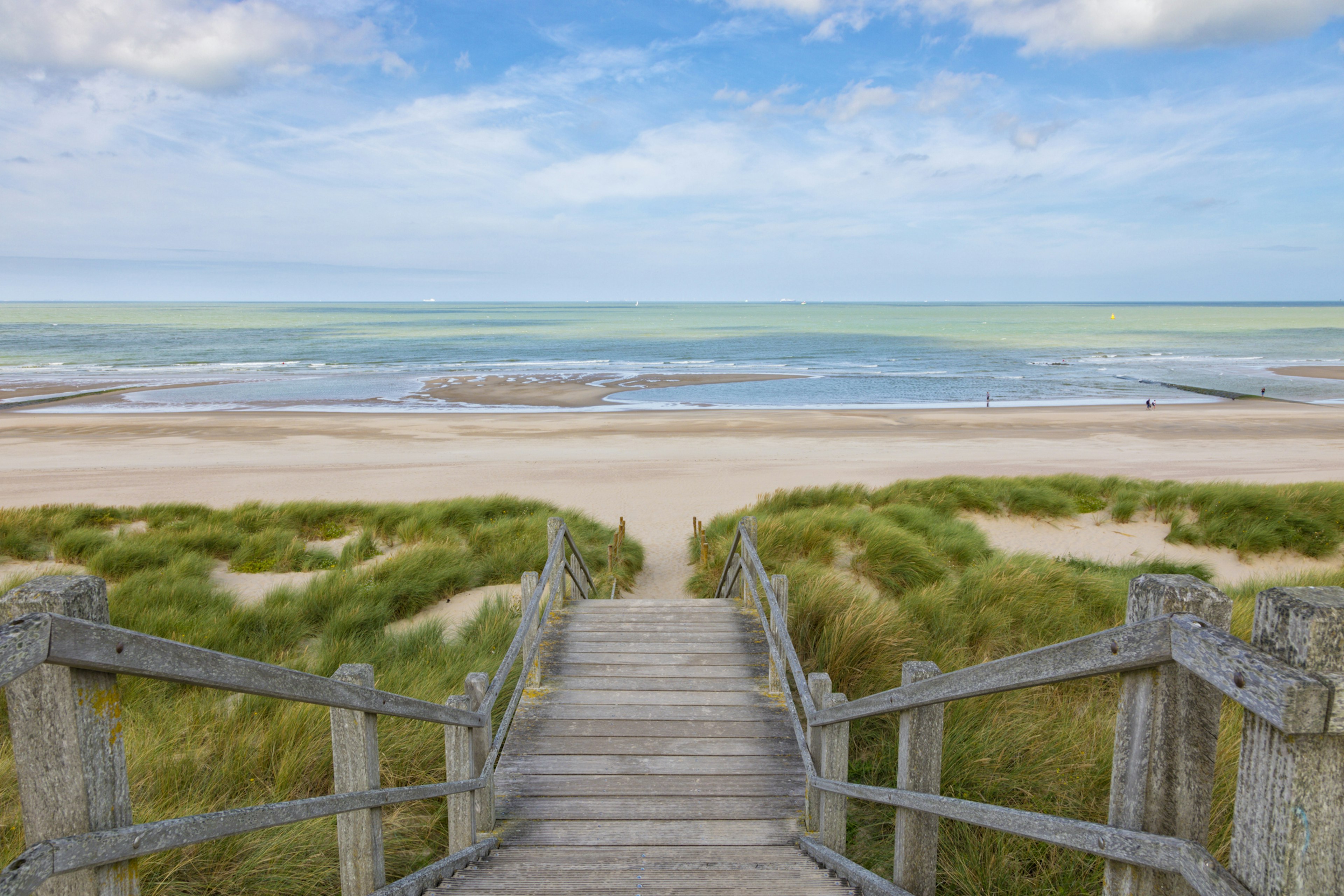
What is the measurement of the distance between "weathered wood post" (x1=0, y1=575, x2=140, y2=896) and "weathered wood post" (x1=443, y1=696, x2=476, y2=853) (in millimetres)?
2005

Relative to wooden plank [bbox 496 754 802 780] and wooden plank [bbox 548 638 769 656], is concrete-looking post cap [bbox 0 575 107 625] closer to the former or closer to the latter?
wooden plank [bbox 496 754 802 780]

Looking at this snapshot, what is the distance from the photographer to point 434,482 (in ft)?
58.9

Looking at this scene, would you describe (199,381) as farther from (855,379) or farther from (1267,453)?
(1267,453)

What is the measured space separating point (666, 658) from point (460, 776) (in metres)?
2.75

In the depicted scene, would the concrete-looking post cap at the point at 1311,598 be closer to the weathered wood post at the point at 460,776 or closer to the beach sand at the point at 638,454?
the weathered wood post at the point at 460,776

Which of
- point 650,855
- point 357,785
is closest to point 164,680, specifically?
point 357,785

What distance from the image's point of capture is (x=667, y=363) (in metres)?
57.6

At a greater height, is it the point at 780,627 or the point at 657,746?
the point at 780,627

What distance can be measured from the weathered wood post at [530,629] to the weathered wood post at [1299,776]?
4154mm

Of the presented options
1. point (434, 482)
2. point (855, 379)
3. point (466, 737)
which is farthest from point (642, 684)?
point (855, 379)

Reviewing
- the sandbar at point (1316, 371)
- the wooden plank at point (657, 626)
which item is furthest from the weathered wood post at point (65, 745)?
the sandbar at point (1316, 371)

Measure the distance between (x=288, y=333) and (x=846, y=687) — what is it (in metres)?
102

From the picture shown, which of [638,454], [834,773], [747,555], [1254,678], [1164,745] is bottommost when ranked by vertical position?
[638,454]

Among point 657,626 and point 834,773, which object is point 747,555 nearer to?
point 657,626
